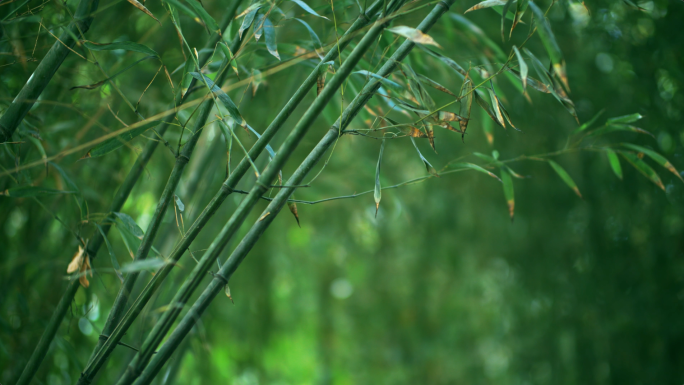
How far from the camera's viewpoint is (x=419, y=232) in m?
Result: 1.29

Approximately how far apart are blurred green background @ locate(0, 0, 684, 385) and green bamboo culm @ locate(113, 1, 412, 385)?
0.44 feet

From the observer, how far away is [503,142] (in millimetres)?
1088

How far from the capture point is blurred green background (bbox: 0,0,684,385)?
63 cm

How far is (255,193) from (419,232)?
105 cm

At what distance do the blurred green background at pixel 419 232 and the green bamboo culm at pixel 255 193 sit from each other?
13 cm

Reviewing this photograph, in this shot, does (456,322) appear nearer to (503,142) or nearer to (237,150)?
(503,142)

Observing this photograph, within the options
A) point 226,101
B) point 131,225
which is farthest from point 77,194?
point 226,101

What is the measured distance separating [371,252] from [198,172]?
0.86 meters

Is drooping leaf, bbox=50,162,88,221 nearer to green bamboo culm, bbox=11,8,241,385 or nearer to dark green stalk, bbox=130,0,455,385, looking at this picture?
green bamboo culm, bbox=11,8,241,385

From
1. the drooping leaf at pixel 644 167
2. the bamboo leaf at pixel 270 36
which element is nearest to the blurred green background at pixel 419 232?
the bamboo leaf at pixel 270 36

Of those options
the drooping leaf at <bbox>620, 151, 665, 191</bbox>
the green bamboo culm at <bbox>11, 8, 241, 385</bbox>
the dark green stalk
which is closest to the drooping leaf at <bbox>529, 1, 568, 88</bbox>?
the dark green stalk

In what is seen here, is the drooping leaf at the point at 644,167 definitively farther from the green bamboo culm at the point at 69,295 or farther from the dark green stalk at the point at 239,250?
the green bamboo culm at the point at 69,295

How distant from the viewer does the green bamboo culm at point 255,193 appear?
28 centimetres

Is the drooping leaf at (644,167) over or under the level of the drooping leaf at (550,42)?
under
